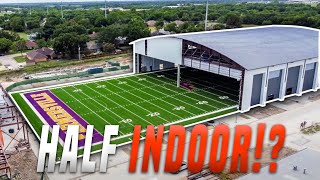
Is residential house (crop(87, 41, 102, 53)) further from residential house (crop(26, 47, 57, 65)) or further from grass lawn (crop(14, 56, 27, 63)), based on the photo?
grass lawn (crop(14, 56, 27, 63))

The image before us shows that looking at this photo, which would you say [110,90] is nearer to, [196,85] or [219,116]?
[196,85]

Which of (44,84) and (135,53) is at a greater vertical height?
(135,53)

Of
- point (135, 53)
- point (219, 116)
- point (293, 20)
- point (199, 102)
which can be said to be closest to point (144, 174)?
point (219, 116)

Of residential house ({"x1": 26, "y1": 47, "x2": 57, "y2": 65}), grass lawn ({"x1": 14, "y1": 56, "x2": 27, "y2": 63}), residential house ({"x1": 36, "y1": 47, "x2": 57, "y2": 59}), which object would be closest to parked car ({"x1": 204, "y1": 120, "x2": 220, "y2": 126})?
residential house ({"x1": 26, "y1": 47, "x2": 57, "y2": 65})

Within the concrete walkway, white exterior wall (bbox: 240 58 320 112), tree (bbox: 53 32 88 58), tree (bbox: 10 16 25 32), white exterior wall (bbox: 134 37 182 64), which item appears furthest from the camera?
tree (bbox: 10 16 25 32)

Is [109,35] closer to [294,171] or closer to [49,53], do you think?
[49,53]

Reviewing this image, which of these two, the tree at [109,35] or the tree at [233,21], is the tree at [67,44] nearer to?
the tree at [109,35]
